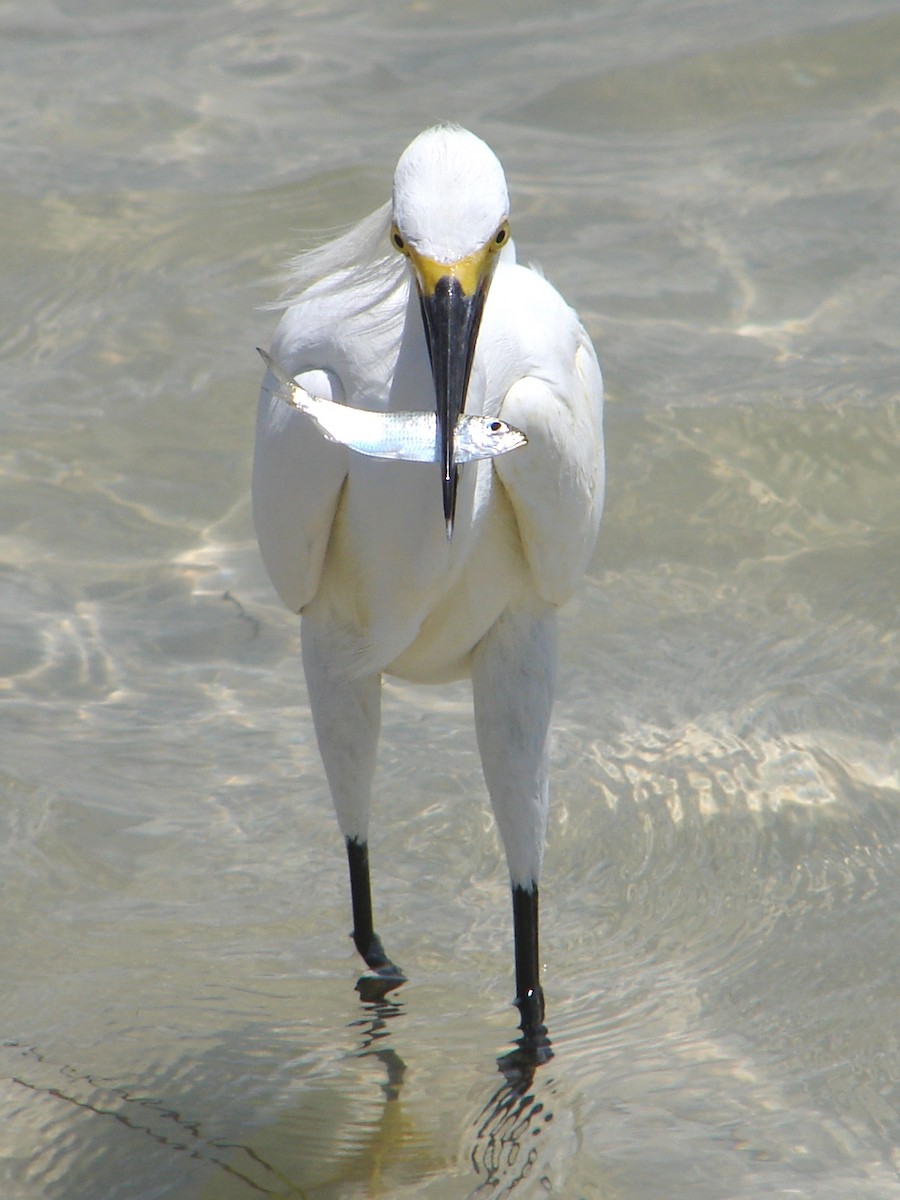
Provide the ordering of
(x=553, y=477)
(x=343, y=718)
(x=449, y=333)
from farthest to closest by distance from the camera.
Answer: (x=343, y=718), (x=553, y=477), (x=449, y=333)

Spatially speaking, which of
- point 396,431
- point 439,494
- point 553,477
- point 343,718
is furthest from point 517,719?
point 396,431

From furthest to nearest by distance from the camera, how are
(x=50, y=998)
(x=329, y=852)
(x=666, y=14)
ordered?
(x=666, y=14)
(x=329, y=852)
(x=50, y=998)

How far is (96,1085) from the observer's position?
11.5 feet

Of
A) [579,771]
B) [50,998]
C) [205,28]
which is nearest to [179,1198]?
[50,998]

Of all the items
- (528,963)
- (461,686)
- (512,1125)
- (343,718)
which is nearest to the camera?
(512,1125)

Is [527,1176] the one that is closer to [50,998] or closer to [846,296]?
[50,998]

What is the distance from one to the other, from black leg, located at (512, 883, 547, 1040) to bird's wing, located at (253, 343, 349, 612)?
3.02 feet

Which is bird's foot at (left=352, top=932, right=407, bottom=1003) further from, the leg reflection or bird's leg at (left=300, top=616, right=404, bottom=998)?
bird's leg at (left=300, top=616, right=404, bottom=998)

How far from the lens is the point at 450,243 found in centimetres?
270

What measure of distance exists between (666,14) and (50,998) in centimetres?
668

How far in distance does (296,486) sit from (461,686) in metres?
2.00

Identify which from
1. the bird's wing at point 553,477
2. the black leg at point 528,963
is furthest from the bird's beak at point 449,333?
the black leg at point 528,963

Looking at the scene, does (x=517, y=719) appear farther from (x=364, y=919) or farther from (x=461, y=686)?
(x=461, y=686)

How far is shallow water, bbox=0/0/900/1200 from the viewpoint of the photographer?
138 inches
